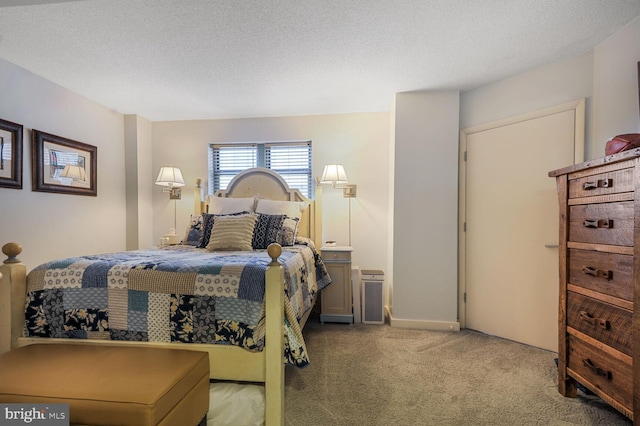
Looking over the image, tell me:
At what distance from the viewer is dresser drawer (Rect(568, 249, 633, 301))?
1.34 meters

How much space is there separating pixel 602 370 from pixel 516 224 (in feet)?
4.21

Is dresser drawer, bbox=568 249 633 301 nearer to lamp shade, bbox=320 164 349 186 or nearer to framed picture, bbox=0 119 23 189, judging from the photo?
lamp shade, bbox=320 164 349 186

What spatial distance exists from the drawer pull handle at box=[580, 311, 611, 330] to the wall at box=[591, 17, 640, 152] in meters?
1.24

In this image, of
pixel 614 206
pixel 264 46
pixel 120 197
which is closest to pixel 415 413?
pixel 614 206

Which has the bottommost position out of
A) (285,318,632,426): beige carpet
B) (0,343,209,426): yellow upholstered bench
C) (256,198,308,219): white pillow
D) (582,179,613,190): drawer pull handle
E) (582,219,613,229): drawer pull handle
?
(285,318,632,426): beige carpet

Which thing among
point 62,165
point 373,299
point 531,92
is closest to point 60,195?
point 62,165

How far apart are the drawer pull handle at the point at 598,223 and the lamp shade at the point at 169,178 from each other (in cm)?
369

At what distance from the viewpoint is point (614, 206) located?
4.60ft

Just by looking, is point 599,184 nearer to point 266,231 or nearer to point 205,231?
point 266,231

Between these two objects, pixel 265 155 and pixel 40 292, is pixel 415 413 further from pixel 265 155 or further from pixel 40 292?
pixel 265 155

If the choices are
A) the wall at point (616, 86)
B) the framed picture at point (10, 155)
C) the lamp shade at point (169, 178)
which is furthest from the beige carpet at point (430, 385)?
the framed picture at point (10, 155)

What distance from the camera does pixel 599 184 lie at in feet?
4.83

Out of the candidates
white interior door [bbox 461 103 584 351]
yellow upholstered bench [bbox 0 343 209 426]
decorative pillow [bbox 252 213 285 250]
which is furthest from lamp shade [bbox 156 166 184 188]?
white interior door [bbox 461 103 584 351]

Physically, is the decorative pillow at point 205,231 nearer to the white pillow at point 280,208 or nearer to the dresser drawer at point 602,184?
the white pillow at point 280,208
